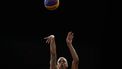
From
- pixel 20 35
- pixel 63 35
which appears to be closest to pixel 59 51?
pixel 63 35

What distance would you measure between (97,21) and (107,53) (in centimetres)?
52

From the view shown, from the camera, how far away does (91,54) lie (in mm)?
6102

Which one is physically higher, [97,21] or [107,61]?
[97,21]

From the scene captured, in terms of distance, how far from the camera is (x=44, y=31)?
615 centimetres

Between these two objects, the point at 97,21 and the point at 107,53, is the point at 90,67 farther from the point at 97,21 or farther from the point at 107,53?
the point at 97,21

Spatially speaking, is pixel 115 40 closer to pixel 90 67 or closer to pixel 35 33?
pixel 90 67

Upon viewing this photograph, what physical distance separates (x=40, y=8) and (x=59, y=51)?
749mm

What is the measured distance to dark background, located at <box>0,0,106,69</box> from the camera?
6078 millimetres

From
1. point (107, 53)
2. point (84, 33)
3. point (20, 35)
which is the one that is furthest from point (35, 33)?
point (107, 53)

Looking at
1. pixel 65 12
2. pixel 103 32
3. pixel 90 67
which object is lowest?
pixel 90 67

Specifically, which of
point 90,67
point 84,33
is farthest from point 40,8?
point 90,67

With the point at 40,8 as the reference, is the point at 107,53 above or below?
below

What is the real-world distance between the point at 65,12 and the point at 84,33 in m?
0.45

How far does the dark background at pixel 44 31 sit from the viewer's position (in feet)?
19.9
